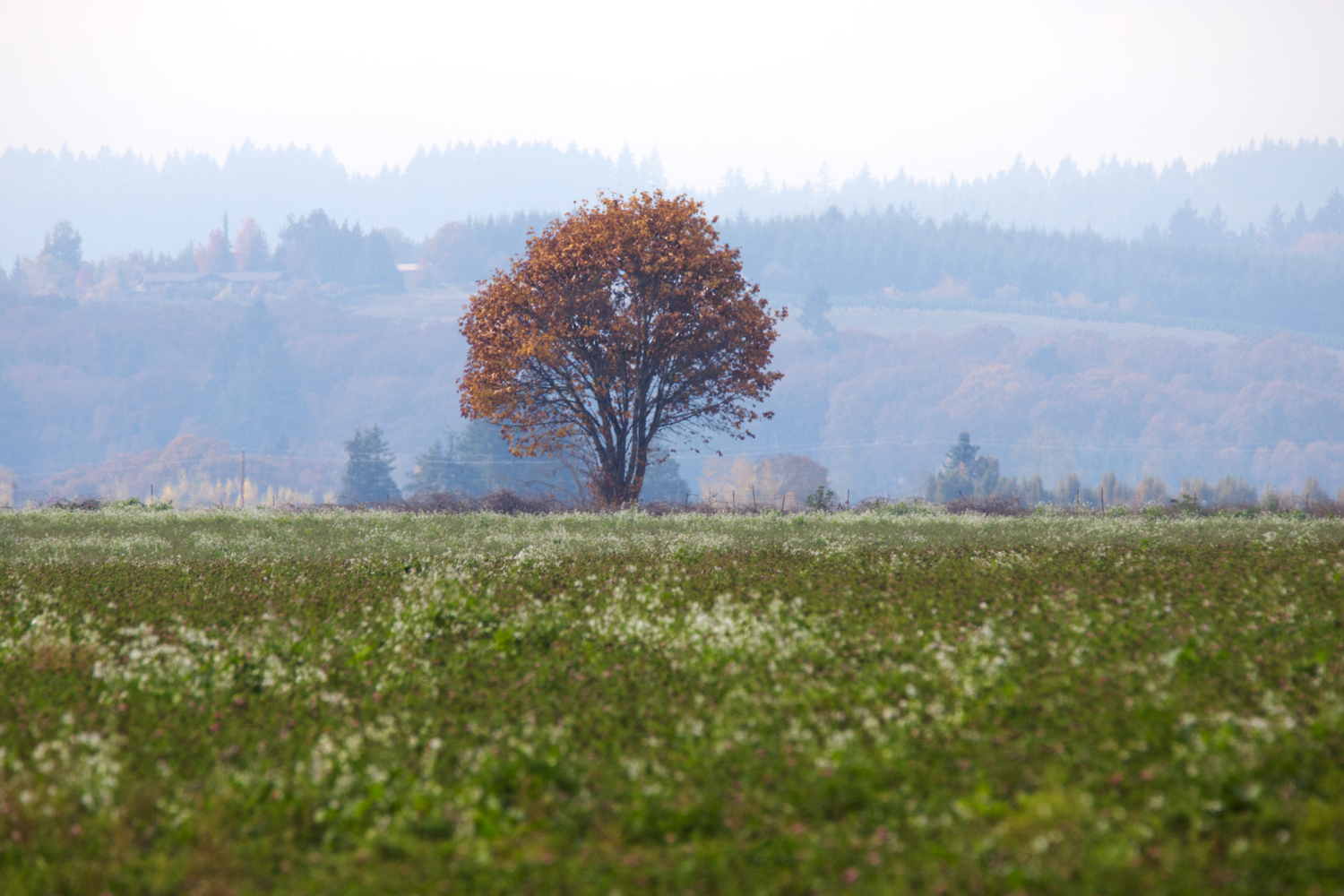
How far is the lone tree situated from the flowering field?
19.1 m

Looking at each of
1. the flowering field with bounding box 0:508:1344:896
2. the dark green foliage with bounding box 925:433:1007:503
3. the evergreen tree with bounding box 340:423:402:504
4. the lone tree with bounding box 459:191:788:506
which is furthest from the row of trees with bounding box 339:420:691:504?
the flowering field with bounding box 0:508:1344:896

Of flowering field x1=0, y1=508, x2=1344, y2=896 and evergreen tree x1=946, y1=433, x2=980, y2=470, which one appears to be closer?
flowering field x1=0, y1=508, x2=1344, y2=896

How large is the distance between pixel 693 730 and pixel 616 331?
27.1 meters

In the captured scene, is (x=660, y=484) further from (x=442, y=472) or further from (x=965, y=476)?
(x=965, y=476)

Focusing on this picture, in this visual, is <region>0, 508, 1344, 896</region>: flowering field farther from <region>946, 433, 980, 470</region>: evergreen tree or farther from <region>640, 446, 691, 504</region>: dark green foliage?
<region>946, 433, 980, 470</region>: evergreen tree

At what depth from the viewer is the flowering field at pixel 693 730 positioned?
663 cm

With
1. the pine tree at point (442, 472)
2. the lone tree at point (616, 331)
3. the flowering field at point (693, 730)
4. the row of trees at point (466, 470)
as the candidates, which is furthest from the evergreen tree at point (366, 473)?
the flowering field at point (693, 730)

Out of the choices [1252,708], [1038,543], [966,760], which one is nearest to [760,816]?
[966,760]

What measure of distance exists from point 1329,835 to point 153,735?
34.0ft

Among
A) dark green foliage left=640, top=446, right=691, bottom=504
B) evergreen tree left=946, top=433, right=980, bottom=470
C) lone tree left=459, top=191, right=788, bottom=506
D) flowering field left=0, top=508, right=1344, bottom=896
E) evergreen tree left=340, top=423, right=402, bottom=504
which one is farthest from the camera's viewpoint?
evergreen tree left=946, top=433, right=980, bottom=470

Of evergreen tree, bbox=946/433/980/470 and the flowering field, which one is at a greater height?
evergreen tree, bbox=946/433/980/470

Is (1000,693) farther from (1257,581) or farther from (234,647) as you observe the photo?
(234,647)

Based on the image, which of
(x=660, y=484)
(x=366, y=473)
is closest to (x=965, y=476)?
(x=660, y=484)

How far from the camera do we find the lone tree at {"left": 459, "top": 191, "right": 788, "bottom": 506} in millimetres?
34250
